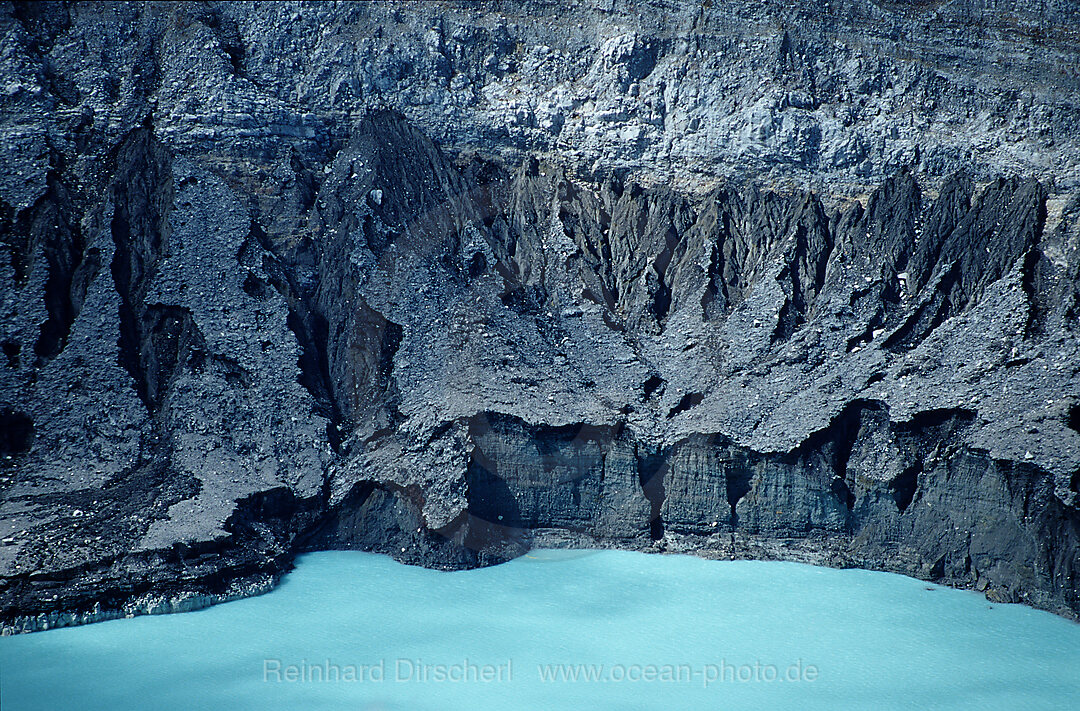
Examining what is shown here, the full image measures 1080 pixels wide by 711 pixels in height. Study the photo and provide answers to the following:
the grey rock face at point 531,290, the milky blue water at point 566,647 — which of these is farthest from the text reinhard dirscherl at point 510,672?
the grey rock face at point 531,290

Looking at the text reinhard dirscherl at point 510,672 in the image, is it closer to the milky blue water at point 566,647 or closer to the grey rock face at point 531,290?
the milky blue water at point 566,647

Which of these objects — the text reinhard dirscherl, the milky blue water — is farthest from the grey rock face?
the text reinhard dirscherl

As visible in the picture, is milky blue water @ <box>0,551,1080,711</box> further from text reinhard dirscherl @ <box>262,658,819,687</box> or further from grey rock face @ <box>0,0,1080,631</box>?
grey rock face @ <box>0,0,1080,631</box>

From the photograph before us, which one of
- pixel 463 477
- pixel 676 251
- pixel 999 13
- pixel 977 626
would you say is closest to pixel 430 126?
pixel 676 251

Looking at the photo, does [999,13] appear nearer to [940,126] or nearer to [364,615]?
[940,126]

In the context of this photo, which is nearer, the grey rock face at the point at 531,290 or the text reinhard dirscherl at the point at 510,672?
Result: the text reinhard dirscherl at the point at 510,672
